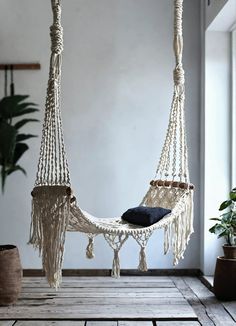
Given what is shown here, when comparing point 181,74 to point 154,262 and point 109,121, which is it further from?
point 154,262

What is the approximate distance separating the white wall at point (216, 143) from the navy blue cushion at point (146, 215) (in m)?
0.86

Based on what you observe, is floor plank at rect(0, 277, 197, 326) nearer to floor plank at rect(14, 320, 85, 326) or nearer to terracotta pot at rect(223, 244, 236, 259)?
floor plank at rect(14, 320, 85, 326)

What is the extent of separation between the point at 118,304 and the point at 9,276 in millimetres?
567

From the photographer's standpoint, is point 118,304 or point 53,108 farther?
point 118,304

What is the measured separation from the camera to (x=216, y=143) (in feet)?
10.8

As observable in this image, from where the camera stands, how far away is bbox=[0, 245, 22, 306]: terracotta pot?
8.47ft

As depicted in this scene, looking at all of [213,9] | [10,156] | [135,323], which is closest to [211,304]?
[135,323]

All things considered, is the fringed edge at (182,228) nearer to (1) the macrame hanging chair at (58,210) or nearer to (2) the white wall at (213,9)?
(1) the macrame hanging chair at (58,210)

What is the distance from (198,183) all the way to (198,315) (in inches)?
44.6

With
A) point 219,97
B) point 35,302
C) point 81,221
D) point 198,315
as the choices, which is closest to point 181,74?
point 219,97

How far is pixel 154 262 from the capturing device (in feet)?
11.2

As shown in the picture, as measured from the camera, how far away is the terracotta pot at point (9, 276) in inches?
102

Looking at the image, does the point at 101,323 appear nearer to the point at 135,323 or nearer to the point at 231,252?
the point at 135,323

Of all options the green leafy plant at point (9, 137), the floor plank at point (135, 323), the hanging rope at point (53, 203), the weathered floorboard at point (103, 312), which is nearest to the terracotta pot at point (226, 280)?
the weathered floorboard at point (103, 312)
